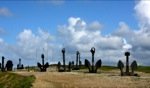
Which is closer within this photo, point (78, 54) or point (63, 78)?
point (63, 78)

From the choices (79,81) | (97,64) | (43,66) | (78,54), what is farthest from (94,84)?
(78,54)

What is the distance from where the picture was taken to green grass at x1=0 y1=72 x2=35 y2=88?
113ft

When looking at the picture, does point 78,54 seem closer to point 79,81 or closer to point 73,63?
point 73,63

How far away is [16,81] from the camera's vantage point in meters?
40.0

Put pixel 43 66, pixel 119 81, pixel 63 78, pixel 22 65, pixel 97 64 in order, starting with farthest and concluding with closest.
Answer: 1. pixel 22 65
2. pixel 43 66
3. pixel 97 64
4. pixel 63 78
5. pixel 119 81

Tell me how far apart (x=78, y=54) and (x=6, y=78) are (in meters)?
32.3

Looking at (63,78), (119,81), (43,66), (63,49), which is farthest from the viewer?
(43,66)

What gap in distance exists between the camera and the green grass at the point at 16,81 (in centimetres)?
3432

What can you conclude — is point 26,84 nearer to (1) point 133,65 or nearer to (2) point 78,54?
(1) point 133,65

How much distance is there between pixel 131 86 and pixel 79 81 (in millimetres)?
5666

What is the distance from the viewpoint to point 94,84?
109ft

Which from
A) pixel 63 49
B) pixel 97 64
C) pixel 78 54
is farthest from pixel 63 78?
pixel 78 54

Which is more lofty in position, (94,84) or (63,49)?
(63,49)

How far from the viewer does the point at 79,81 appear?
35781mm
